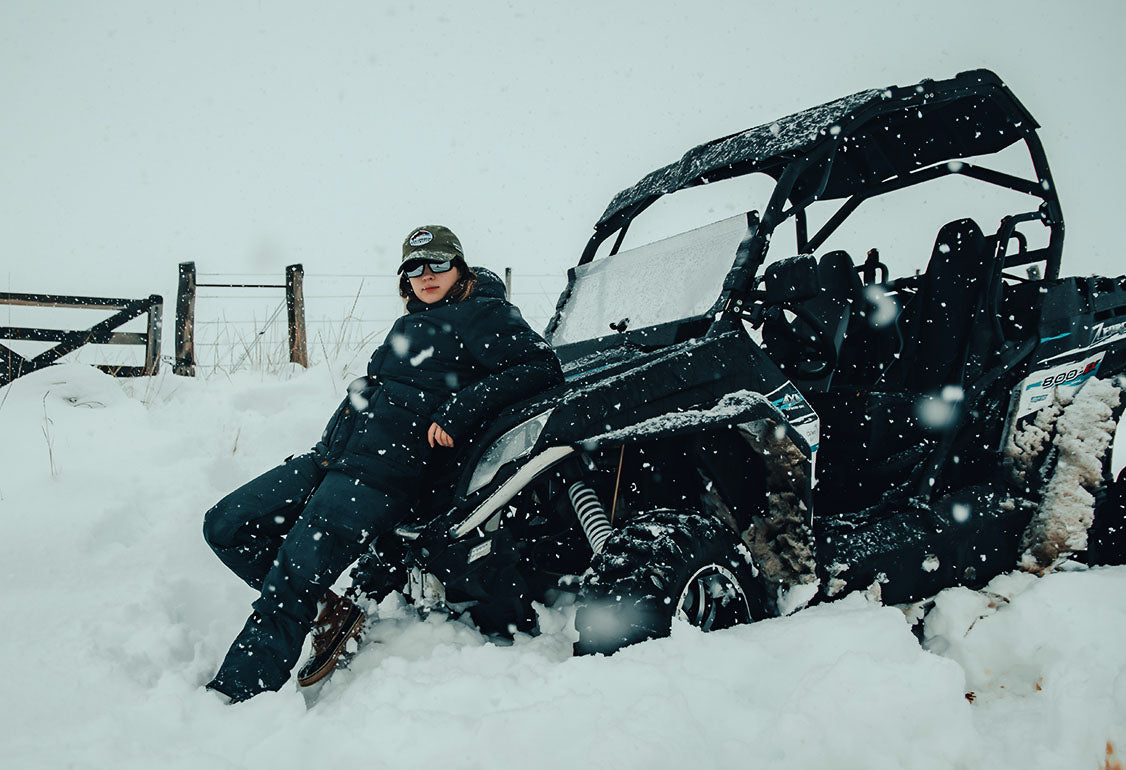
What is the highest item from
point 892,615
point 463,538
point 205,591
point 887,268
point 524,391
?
point 887,268

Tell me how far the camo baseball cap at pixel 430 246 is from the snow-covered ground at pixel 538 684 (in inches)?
51.5

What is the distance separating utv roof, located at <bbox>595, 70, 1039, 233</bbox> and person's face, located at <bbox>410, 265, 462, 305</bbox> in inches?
47.9

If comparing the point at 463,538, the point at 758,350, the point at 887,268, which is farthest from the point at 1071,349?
the point at 463,538

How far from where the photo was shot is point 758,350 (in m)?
2.57

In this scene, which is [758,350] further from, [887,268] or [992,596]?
[887,268]

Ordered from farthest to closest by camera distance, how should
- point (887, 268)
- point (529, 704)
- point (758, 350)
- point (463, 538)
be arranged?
1. point (887, 268)
2. point (758, 350)
3. point (463, 538)
4. point (529, 704)

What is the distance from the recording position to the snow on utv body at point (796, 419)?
6.91ft

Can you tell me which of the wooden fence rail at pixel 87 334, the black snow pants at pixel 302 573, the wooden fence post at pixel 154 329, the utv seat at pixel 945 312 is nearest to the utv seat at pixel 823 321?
the utv seat at pixel 945 312

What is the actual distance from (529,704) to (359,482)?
889mm

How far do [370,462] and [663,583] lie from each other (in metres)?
0.98

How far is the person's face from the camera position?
267 centimetres

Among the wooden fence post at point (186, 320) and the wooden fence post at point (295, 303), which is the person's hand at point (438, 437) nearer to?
the wooden fence post at point (295, 303)

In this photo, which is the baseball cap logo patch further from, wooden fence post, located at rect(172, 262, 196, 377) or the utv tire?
wooden fence post, located at rect(172, 262, 196, 377)

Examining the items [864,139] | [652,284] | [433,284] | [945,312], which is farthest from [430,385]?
[864,139]
